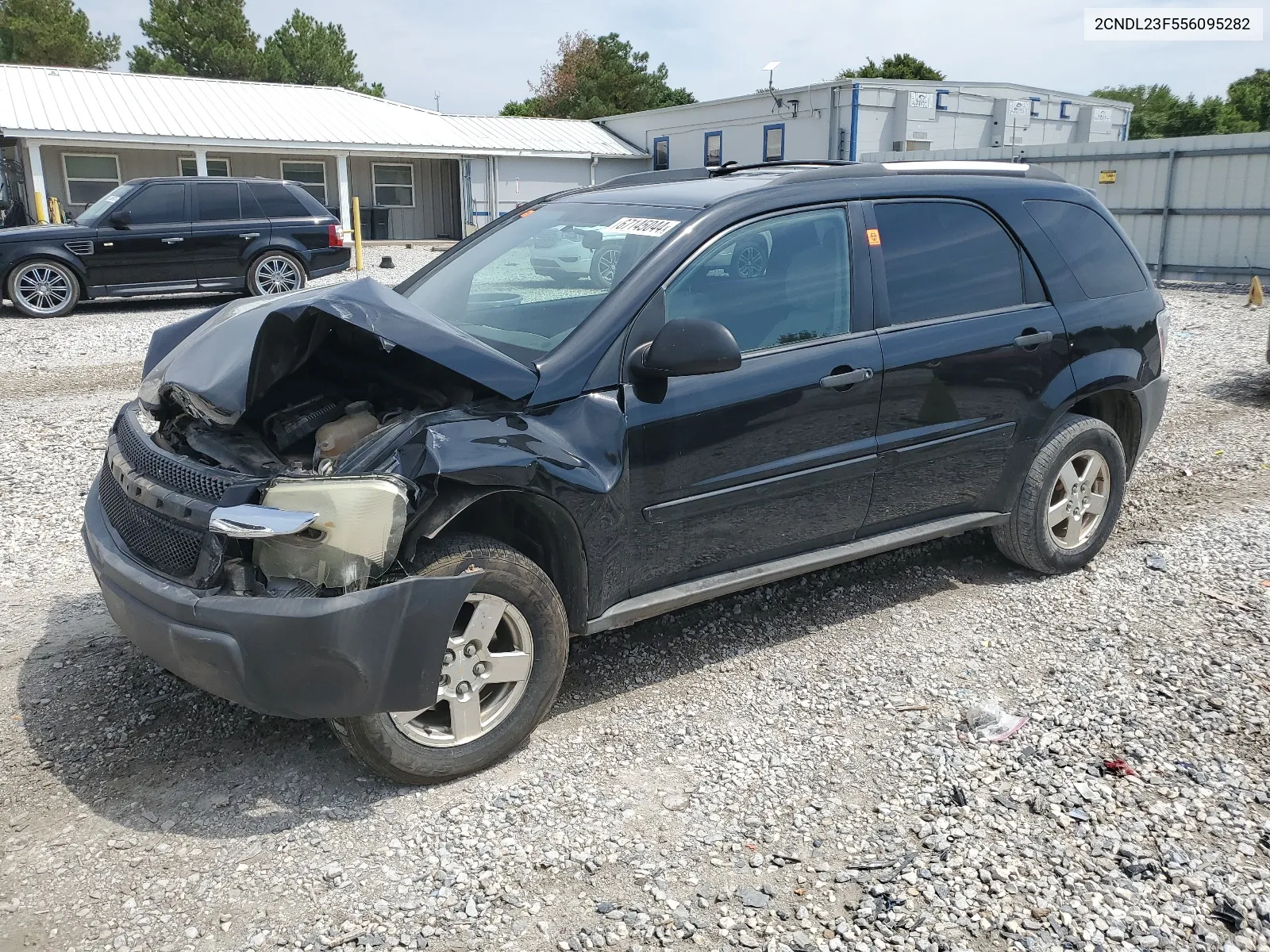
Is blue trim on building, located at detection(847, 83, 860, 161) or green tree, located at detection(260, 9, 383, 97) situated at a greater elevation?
green tree, located at detection(260, 9, 383, 97)

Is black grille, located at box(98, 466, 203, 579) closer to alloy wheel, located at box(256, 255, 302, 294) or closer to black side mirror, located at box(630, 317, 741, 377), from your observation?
black side mirror, located at box(630, 317, 741, 377)

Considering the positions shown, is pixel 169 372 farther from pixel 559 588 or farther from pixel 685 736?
pixel 685 736

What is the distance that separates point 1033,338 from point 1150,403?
3.54 feet

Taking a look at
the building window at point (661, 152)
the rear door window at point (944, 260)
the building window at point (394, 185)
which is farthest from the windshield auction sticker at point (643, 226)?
the building window at point (661, 152)

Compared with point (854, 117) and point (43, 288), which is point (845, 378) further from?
point (854, 117)

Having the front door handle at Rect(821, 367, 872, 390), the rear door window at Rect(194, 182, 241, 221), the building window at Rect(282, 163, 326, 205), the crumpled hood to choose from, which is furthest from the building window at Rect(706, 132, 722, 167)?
the crumpled hood

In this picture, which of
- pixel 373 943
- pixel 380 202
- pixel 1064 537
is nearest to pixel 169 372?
pixel 373 943

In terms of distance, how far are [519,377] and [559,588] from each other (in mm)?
748

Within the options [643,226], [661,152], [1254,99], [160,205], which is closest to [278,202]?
[160,205]

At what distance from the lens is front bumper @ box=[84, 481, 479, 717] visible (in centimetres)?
287

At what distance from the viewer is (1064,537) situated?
5012 millimetres

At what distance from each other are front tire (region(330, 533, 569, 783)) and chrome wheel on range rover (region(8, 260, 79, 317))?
1288cm

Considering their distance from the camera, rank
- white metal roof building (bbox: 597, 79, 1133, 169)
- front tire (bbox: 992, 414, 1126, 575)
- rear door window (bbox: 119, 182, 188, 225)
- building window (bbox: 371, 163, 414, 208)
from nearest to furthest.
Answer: front tire (bbox: 992, 414, 1126, 575)
rear door window (bbox: 119, 182, 188, 225)
white metal roof building (bbox: 597, 79, 1133, 169)
building window (bbox: 371, 163, 414, 208)

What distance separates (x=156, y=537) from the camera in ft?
10.6
